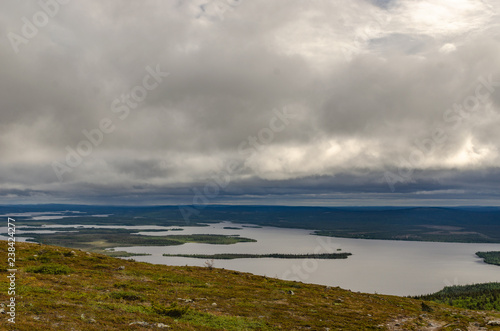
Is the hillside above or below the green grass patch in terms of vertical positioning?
below

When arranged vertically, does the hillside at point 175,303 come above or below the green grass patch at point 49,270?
below

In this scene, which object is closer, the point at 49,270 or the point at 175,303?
the point at 175,303

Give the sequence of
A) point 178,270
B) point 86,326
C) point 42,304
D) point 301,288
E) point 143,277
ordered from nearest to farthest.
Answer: point 86,326
point 42,304
point 143,277
point 301,288
point 178,270

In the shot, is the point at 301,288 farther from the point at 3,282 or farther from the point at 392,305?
the point at 3,282

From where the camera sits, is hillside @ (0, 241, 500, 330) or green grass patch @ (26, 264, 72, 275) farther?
green grass patch @ (26, 264, 72, 275)

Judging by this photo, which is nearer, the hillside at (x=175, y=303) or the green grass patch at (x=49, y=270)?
the hillside at (x=175, y=303)

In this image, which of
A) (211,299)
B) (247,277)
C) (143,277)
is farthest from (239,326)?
(247,277)

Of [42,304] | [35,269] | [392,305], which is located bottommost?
[392,305]

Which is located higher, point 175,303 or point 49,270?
point 49,270
